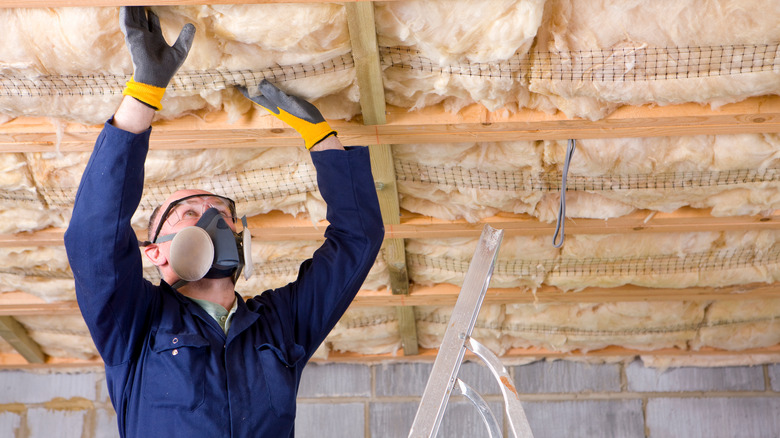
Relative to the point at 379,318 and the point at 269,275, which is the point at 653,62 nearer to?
the point at 269,275

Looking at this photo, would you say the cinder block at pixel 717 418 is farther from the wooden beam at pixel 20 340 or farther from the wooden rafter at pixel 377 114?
the wooden beam at pixel 20 340

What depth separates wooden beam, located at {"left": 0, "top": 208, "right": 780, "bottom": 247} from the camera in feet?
10.2

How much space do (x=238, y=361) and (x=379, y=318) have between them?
2.30 meters

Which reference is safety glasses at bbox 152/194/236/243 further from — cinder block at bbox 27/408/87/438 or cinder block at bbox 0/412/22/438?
cinder block at bbox 0/412/22/438

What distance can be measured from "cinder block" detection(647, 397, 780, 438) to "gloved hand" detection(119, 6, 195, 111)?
3.45 metres

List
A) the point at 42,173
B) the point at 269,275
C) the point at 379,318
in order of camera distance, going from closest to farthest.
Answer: the point at 42,173 < the point at 269,275 < the point at 379,318

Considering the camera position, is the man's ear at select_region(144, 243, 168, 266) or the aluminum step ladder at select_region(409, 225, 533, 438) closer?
the aluminum step ladder at select_region(409, 225, 533, 438)

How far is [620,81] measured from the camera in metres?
2.34

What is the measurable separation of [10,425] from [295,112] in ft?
11.0

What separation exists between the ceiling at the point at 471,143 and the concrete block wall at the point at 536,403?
1.36ft

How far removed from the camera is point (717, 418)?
4.32 meters

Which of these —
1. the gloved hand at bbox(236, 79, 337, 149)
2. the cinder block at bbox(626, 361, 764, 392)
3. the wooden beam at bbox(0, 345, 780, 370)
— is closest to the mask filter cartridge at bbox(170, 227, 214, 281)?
the gloved hand at bbox(236, 79, 337, 149)

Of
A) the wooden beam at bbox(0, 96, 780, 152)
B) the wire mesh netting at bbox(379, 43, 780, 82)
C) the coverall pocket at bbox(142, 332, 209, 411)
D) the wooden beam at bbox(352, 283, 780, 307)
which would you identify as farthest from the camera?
the wooden beam at bbox(352, 283, 780, 307)

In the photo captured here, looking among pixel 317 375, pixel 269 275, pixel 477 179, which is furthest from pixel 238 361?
pixel 317 375
